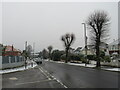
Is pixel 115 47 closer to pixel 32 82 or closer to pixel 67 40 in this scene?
pixel 67 40

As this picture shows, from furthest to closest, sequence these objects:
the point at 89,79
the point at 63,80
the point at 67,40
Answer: the point at 67,40 → the point at 89,79 → the point at 63,80

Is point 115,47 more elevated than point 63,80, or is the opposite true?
point 115,47

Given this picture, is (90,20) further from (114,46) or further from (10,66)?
(114,46)

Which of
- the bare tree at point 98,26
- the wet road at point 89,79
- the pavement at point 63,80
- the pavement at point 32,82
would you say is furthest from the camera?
the bare tree at point 98,26

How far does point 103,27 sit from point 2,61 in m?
18.0

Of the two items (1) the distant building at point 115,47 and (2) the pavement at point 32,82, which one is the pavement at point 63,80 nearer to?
(2) the pavement at point 32,82

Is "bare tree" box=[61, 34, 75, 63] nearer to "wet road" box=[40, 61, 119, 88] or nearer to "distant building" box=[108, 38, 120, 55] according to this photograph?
"distant building" box=[108, 38, 120, 55]

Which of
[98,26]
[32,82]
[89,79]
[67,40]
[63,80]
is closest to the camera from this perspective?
[32,82]

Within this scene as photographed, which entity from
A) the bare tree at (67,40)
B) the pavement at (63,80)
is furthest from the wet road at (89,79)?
the bare tree at (67,40)

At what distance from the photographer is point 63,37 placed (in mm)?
63062

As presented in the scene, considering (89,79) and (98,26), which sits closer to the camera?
(89,79)

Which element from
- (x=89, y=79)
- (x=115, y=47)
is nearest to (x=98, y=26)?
(x=89, y=79)

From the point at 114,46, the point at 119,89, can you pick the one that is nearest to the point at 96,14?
the point at 119,89

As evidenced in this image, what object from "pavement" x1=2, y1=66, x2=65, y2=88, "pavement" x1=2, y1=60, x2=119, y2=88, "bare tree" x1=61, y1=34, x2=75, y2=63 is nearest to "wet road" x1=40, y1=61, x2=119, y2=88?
"pavement" x1=2, y1=60, x2=119, y2=88
